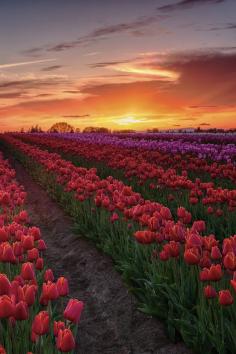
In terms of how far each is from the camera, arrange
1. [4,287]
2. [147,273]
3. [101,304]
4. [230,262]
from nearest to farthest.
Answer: [4,287], [230,262], [147,273], [101,304]

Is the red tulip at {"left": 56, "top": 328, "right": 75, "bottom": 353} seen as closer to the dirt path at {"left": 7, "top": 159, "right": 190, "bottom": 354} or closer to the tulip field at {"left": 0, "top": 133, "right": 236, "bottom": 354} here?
the tulip field at {"left": 0, "top": 133, "right": 236, "bottom": 354}

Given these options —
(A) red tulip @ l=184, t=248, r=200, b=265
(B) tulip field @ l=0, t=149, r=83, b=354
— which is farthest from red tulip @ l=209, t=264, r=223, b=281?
(B) tulip field @ l=0, t=149, r=83, b=354

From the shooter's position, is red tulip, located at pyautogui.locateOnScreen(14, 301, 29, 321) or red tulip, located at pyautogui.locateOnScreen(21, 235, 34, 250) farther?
red tulip, located at pyautogui.locateOnScreen(21, 235, 34, 250)

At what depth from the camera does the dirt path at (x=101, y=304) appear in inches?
215

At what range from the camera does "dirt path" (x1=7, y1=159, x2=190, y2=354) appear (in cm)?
547

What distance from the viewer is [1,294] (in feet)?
12.0

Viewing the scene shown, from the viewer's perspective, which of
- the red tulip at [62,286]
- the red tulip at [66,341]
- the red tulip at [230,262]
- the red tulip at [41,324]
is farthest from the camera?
the red tulip at [230,262]

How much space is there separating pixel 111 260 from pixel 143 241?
2.73 m

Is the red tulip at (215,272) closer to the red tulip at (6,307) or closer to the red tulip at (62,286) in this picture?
the red tulip at (62,286)

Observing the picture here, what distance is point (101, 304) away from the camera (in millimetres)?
6766

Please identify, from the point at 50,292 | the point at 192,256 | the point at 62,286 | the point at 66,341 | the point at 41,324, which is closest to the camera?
the point at 66,341

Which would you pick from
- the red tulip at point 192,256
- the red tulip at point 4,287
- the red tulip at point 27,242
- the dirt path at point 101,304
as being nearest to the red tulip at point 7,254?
the red tulip at point 27,242

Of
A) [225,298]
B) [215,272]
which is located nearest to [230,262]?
[215,272]

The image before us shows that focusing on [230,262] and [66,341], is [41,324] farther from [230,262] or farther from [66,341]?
[230,262]
